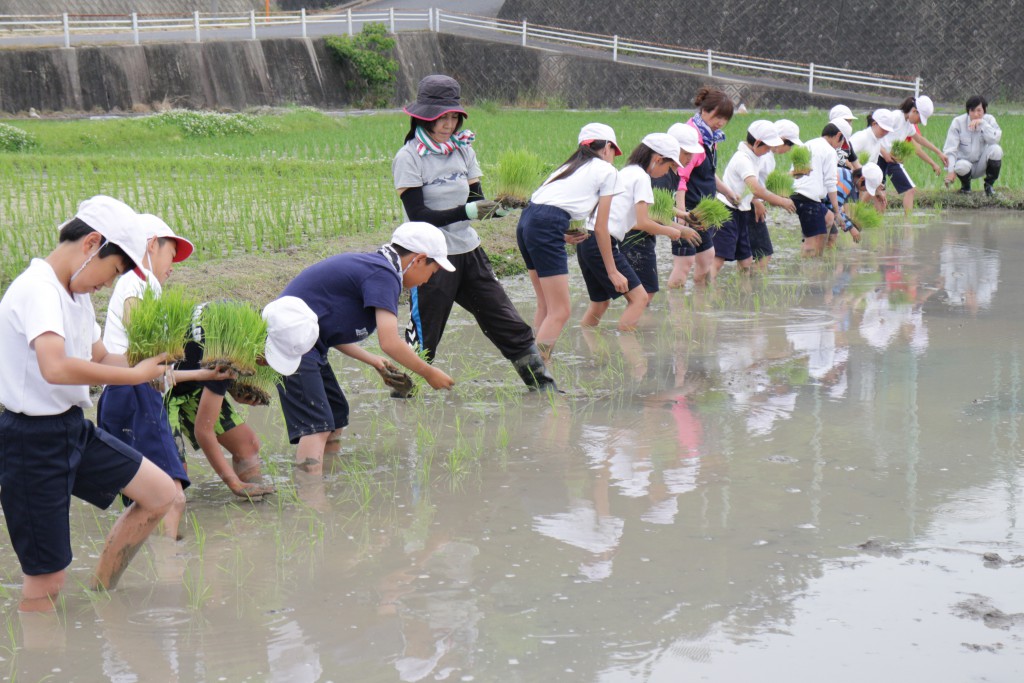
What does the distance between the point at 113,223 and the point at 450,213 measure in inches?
101

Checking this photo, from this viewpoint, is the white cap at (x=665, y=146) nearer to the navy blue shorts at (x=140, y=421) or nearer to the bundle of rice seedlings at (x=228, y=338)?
the bundle of rice seedlings at (x=228, y=338)

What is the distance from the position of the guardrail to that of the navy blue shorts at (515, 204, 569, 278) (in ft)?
57.2

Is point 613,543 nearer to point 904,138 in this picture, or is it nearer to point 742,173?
point 742,173

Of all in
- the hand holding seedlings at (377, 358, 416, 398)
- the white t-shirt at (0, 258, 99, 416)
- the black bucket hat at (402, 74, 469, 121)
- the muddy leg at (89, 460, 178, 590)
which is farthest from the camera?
the black bucket hat at (402, 74, 469, 121)

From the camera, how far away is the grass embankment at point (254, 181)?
8.53 m

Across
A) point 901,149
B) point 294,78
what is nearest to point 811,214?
point 901,149

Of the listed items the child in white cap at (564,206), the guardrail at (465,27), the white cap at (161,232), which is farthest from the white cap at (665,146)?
the guardrail at (465,27)

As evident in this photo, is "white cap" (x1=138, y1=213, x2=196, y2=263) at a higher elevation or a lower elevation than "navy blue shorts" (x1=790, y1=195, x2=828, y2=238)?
higher

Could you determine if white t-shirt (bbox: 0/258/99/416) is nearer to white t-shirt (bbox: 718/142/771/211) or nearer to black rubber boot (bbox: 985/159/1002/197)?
white t-shirt (bbox: 718/142/771/211)

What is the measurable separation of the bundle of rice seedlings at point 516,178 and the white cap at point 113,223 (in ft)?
10.3

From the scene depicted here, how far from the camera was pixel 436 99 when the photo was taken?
18.0 ft

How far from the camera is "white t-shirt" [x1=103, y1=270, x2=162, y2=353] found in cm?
382

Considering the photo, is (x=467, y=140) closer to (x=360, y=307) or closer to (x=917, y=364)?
(x=360, y=307)

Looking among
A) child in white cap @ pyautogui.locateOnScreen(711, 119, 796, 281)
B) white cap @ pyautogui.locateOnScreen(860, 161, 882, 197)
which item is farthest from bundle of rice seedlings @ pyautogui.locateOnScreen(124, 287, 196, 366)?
white cap @ pyautogui.locateOnScreen(860, 161, 882, 197)
